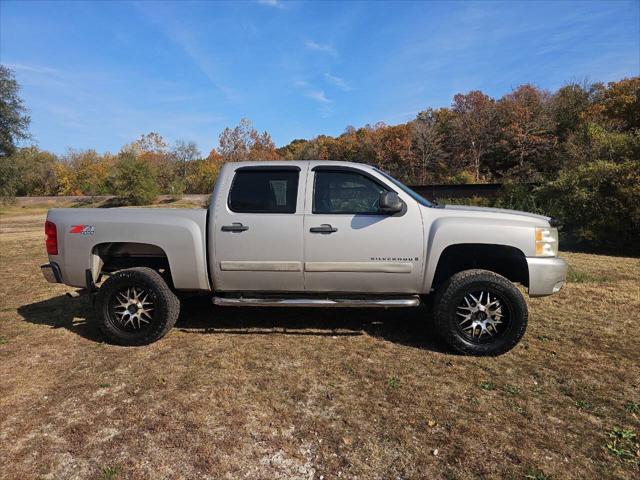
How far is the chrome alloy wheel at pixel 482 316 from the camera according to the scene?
4.24 meters

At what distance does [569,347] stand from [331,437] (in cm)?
290

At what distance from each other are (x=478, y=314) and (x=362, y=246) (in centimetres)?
132

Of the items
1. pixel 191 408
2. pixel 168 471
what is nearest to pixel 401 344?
pixel 191 408

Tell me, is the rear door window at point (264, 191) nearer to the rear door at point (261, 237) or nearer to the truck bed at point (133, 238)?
the rear door at point (261, 237)

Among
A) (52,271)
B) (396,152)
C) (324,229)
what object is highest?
(396,152)

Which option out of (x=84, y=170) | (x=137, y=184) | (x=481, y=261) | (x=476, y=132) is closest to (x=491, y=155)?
(x=476, y=132)

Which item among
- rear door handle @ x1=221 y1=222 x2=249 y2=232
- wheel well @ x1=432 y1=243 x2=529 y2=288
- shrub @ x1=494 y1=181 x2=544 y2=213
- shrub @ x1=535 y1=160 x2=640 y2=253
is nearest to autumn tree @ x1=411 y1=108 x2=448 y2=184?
shrub @ x1=494 y1=181 x2=544 y2=213

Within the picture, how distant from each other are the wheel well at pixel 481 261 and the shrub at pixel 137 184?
138 ft

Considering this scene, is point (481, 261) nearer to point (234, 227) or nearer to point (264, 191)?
point (264, 191)

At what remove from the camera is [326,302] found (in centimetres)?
440

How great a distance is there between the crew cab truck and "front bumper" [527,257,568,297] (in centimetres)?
1

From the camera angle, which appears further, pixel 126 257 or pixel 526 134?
pixel 526 134

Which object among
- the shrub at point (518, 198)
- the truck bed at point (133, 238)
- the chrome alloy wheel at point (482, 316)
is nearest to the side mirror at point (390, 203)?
the chrome alloy wheel at point (482, 316)

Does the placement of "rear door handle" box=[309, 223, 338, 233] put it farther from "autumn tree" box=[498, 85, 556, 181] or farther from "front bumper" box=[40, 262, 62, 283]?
"autumn tree" box=[498, 85, 556, 181]
